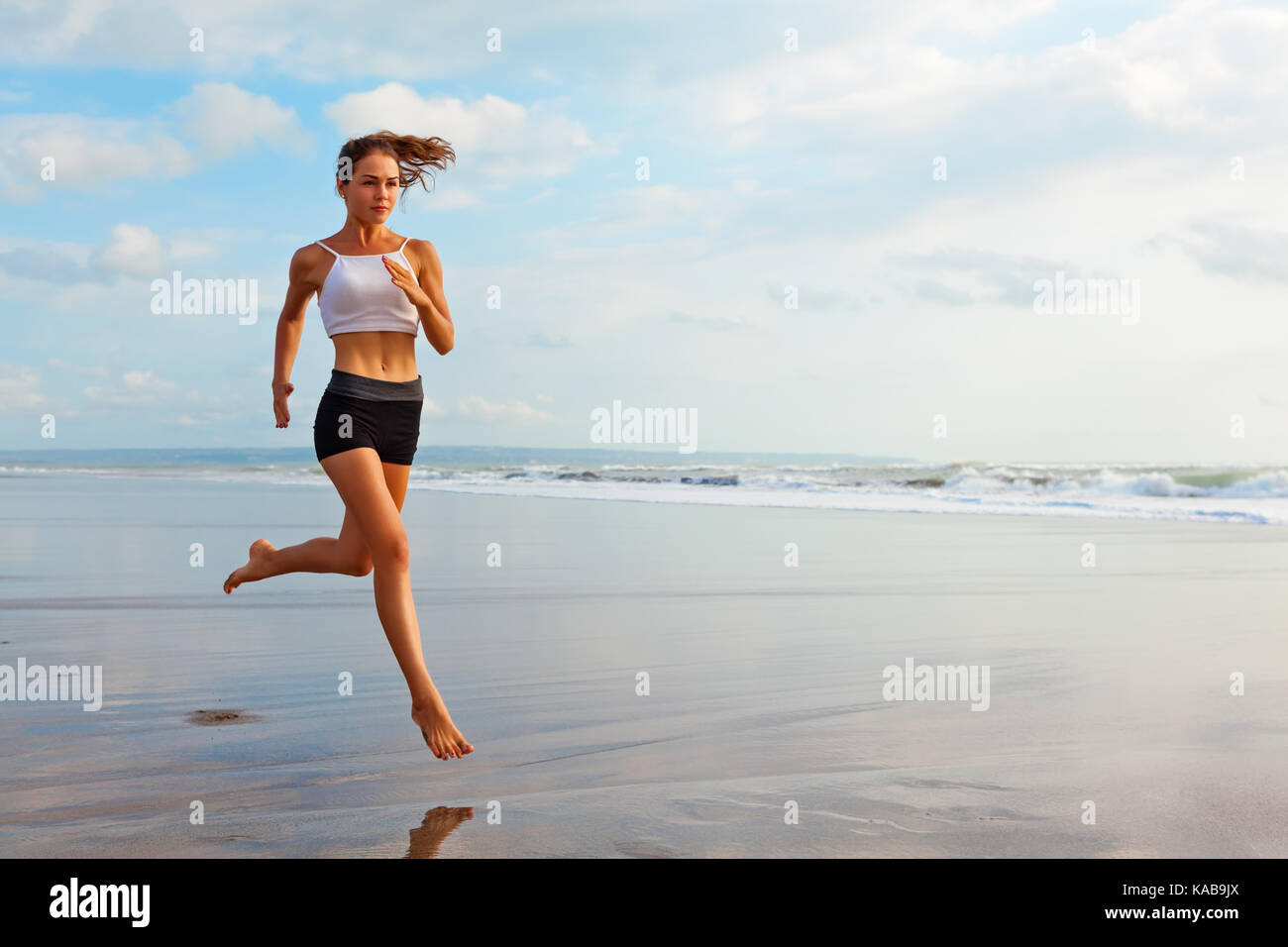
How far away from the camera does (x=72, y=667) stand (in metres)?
5.57

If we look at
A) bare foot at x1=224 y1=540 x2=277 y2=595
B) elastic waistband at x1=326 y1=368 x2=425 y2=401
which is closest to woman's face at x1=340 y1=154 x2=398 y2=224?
elastic waistband at x1=326 y1=368 x2=425 y2=401

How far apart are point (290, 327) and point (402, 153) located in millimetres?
760

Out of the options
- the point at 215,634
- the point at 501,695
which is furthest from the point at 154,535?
the point at 501,695

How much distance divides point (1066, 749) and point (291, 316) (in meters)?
3.31

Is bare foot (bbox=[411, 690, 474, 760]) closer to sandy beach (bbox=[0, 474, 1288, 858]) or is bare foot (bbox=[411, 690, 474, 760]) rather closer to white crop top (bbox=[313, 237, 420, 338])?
sandy beach (bbox=[0, 474, 1288, 858])

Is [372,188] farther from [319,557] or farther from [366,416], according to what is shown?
[319,557]

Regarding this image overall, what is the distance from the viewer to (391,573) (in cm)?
392

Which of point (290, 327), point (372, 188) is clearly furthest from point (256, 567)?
point (372, 188)

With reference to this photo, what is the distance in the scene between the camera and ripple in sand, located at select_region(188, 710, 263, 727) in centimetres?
451

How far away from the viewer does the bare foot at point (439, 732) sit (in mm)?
3865

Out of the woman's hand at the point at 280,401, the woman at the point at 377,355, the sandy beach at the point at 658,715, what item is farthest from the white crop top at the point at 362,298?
the sandy beach at the point at 658,715

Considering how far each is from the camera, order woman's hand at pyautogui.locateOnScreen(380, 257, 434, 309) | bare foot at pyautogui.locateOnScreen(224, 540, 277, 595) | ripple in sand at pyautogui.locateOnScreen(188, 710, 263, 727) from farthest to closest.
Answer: bare foot at pyautogui.locateOnScreen(224, 540, 277, 595) < ripple in sand at pyautogui.locateOnScreen(188, 710, 263, 727) < woman's hand at pyautogui.locateOnScreen(380, 257, 434, 309)
